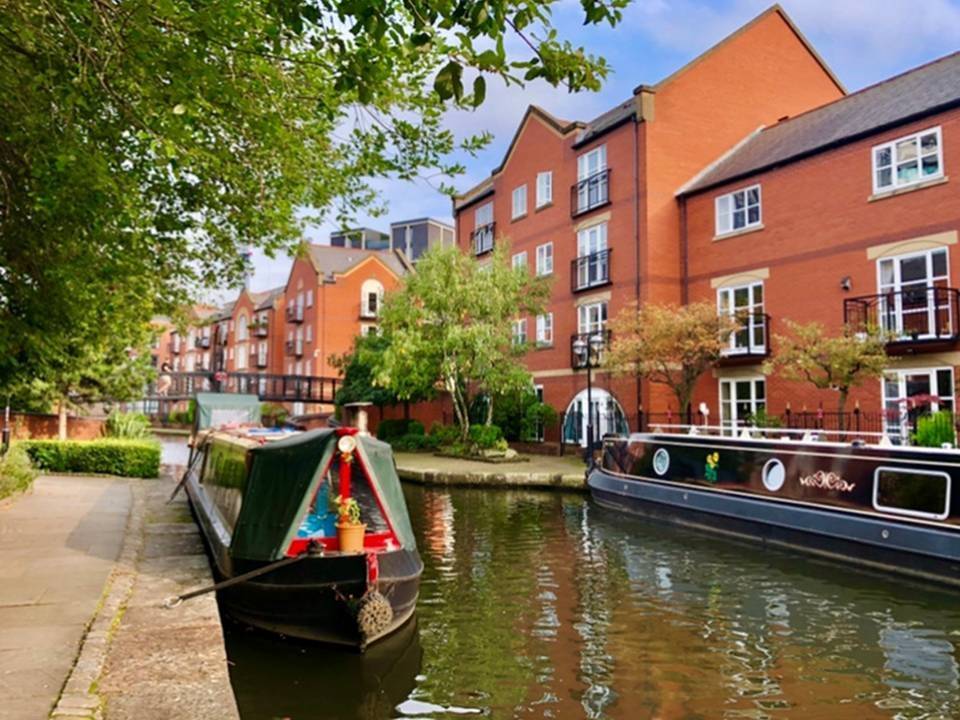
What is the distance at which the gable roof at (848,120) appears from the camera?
55.6 ft

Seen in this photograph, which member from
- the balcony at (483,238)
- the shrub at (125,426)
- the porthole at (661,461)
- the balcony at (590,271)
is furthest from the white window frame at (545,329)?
the shrub at (125,426)

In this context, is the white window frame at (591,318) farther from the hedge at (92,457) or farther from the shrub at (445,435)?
the hedge at (92,457)

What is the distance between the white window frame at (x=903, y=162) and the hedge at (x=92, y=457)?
696 inches

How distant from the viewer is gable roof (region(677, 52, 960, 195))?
17.0m

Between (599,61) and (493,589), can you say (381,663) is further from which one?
(599,61)

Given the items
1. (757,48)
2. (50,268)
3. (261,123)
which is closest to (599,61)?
(261,123)

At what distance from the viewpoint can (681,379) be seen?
20.6 metres

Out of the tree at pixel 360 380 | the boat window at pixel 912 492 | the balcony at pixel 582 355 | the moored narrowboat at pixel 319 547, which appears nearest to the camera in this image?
the moored narrowboat at pixel 319 547

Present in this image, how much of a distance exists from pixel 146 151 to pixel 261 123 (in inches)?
72.7

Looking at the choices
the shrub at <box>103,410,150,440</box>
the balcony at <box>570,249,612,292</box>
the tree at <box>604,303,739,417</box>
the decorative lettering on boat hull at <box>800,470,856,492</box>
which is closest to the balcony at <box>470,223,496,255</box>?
the balcony at <box>570,249,612,292</box>

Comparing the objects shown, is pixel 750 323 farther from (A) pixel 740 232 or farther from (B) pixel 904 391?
(B) pixel 904 391

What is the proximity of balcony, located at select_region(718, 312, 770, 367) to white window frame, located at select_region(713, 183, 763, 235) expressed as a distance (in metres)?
2.50

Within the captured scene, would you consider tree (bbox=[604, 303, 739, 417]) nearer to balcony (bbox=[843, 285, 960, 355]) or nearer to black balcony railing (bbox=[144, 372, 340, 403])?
balcony (bbox=[843, 285, 960, 355])

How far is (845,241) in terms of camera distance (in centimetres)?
1795
